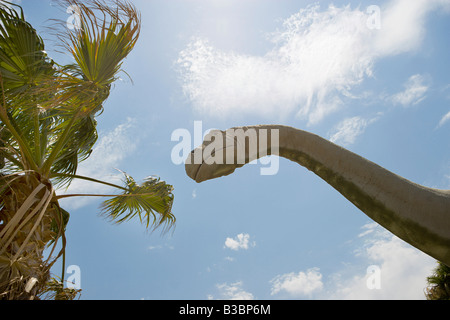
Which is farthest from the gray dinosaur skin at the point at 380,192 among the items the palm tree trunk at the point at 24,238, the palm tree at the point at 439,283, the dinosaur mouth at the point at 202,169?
the palm tree at the point at 439,283

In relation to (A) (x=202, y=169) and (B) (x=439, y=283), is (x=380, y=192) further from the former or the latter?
(B) (x=439, y=283)

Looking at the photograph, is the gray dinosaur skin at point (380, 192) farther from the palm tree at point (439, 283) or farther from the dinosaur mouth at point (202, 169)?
the palm tree at point (439, 283)

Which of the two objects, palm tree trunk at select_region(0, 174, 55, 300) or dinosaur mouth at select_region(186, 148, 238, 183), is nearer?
dinosaur mouth at select_region(186, 148, 238, 183)

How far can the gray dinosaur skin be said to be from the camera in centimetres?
195

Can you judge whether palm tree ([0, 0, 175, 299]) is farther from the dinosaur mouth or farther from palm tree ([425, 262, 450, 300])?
palm tree ([425, 262, 450, 300])

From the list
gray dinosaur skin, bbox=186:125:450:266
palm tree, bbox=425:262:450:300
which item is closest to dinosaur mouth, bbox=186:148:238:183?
gray dinosaur skin, bbox=186:125:450:266

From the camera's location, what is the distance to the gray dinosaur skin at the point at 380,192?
195 cm

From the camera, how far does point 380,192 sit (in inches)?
79.4

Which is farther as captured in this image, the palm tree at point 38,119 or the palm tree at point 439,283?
the palm tree at point 439,283

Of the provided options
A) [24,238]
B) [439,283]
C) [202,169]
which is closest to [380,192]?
[202,169]

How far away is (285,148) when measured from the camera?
224cm
